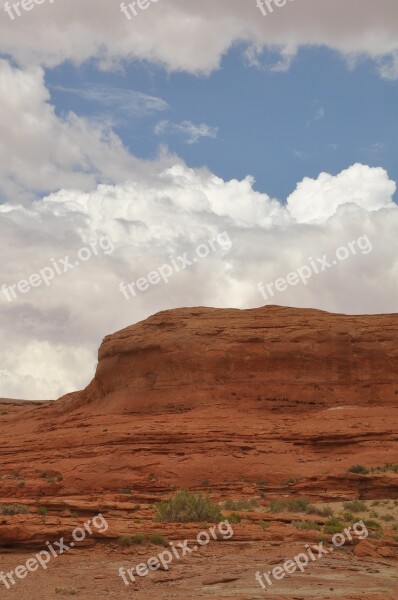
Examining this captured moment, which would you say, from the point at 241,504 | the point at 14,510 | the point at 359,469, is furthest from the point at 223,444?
the point at 14,510

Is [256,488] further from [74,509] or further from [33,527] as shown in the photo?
[33,527]

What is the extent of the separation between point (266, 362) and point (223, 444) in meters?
7.29

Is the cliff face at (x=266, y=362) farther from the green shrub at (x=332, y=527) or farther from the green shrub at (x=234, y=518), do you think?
the green shrub at (x=234, y=518)

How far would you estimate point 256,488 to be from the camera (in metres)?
25.7

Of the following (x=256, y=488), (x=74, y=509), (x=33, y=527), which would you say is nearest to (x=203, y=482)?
(x=256, y=488)

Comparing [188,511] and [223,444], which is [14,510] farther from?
[223,444]

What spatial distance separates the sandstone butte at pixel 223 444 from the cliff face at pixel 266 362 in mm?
68

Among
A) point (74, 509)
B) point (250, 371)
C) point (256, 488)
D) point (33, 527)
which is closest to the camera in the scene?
point (33, 527)

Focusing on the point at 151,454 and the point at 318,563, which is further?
the point at 151,454

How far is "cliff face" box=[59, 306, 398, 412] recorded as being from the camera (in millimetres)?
34531

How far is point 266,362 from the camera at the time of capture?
35.6 meters

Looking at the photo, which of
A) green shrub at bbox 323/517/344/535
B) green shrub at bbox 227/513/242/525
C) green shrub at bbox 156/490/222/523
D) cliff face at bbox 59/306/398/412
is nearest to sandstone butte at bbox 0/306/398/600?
cliff face at bbox 59/306/398/412

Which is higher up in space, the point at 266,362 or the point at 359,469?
the point at 266,362

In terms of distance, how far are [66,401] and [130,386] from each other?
852cm
